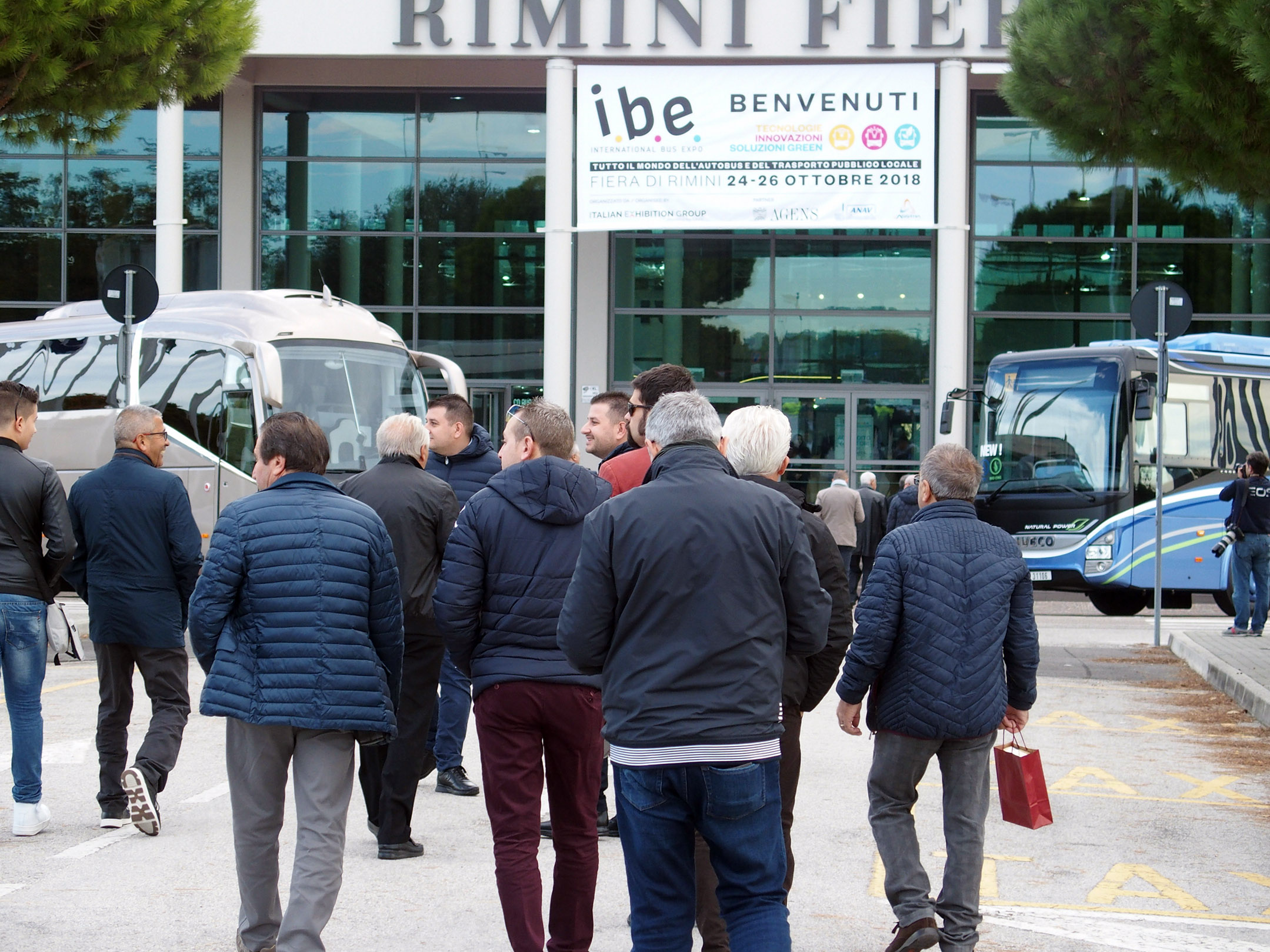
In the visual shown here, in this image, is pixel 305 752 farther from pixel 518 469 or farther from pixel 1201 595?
pixel 1201 595

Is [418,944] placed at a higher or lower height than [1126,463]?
lower

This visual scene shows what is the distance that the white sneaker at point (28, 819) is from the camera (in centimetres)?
668

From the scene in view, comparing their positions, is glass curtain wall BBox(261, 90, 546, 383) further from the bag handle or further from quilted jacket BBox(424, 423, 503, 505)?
the bag handle

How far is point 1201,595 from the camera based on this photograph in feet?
80.2

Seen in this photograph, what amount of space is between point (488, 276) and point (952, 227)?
27.2 feet

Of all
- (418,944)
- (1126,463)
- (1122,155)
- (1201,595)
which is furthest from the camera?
(1201,595)

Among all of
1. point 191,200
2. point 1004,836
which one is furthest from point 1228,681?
point 191,200

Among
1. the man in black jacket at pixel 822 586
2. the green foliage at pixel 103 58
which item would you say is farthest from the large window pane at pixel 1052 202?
the man in black jacket at pixel 822 586

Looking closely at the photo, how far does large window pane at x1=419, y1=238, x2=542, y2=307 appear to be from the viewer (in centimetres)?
2748

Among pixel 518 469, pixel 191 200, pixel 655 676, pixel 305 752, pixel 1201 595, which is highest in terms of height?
pixel 191 200

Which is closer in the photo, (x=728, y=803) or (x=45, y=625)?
(x=728, y=803)

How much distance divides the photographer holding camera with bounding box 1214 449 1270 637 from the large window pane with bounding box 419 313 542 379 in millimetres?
14421

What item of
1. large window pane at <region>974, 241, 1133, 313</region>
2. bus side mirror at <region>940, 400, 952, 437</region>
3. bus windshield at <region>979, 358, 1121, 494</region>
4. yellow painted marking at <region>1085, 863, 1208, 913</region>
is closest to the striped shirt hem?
yellow painted marking at <region>1085, 863, 1208, 913</region>

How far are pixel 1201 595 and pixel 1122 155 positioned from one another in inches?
631
